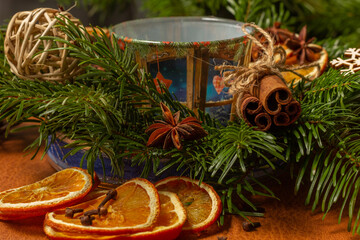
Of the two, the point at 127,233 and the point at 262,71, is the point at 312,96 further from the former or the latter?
the point at 127,233

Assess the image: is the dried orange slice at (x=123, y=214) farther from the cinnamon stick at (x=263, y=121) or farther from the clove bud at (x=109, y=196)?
the cinnamon stick at (x=263, y=121)

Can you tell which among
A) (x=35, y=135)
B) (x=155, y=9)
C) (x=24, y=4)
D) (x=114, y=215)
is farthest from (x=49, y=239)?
(x=24, y=4)

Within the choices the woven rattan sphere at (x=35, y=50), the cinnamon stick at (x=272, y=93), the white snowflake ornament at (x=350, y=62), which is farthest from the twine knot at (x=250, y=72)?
the woven rattan sphere at (x=35, y=50)

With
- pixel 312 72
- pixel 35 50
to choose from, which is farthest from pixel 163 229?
pixel 312 72

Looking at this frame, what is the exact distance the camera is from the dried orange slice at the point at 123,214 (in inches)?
16.4

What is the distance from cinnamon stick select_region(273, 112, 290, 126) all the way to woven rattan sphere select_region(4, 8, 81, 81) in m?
0.30

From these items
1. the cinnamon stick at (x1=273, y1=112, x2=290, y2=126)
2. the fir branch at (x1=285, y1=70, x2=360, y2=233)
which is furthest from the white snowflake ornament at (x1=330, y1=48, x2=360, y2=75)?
the cinnamon stick at (x1=273, y1=112, x2=290, y2=126)

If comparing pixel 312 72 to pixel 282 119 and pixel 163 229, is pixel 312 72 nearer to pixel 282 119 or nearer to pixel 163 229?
pixel 282 119

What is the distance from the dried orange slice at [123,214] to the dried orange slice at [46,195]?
14mm

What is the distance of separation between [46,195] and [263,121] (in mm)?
300

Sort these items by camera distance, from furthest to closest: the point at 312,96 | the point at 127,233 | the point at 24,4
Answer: the point at 24,4
the point at 312,96
the point at 127,233

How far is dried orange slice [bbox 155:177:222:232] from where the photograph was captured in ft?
1.49

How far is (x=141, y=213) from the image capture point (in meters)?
0.44

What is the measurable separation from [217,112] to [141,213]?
0.21m
